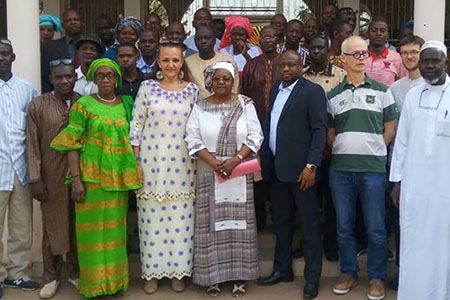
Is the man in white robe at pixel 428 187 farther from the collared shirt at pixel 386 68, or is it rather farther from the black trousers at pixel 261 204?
the black trousers at pixel 261 204

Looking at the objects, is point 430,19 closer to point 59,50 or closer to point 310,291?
point 310,291

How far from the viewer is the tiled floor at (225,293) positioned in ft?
16.0

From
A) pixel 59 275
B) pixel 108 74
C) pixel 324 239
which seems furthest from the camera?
pixel 324 239

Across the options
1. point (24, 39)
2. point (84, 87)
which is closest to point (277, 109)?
point (84, 87)

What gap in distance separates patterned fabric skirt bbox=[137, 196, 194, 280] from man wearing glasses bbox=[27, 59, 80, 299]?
0.62 meters

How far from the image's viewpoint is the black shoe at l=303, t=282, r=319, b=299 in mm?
4832

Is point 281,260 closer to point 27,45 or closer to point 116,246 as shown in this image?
point 116,246

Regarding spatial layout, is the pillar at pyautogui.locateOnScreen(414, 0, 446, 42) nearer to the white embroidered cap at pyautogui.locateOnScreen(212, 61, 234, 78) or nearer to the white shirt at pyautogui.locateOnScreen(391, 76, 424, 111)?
the white shirt at pyautogui.locateOnScreen(391, 76, 424, 111)

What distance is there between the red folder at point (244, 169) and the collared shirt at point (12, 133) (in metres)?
1.60

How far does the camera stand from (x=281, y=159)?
4766 mm

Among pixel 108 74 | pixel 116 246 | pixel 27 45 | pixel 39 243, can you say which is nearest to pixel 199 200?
pixel 116 246

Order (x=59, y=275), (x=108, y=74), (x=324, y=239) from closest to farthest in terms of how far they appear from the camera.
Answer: (x=108, y=74), (x=59, y=275), (x=324, y=239)

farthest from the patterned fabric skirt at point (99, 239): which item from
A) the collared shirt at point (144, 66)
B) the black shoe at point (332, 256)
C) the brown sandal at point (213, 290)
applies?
the black shoe at point (332, 256)

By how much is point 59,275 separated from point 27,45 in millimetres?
2033
